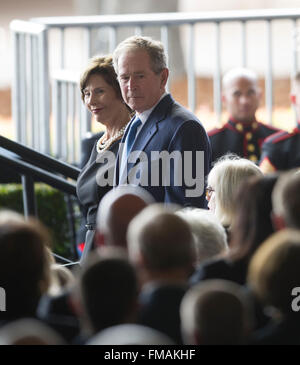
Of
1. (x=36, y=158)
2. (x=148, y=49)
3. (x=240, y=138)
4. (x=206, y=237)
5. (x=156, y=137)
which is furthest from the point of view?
(x=240, y=138)

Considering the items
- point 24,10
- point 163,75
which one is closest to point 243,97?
point 163,75

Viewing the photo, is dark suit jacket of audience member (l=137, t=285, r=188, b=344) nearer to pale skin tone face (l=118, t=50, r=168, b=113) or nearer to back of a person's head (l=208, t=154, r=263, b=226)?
back of a person's head (l=208, t=154, r=263, b=226)

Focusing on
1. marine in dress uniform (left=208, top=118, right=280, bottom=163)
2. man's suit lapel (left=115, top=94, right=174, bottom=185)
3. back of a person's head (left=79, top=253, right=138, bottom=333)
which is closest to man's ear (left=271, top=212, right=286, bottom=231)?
back of a person's head (left=79, top=253, right=138, bottom=333)

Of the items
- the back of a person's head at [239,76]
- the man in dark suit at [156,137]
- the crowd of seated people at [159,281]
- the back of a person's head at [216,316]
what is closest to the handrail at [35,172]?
the man in dark suit at [156,137]

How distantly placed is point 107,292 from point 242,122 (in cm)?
360

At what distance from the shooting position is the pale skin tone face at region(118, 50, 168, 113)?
336 centimetres

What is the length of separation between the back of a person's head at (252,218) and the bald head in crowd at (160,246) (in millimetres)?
191

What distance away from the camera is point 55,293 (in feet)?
6.37

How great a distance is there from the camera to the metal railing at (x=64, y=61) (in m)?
5.99

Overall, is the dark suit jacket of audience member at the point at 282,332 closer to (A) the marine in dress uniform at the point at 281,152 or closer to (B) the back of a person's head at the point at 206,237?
(B) the back of a person's head at the point at 206,237

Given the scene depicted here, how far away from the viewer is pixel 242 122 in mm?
5195

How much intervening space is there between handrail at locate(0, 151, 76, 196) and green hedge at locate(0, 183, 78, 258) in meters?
1.98

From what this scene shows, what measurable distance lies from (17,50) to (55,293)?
4.49 metres

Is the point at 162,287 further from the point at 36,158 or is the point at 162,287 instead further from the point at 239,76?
the point at 239,76
